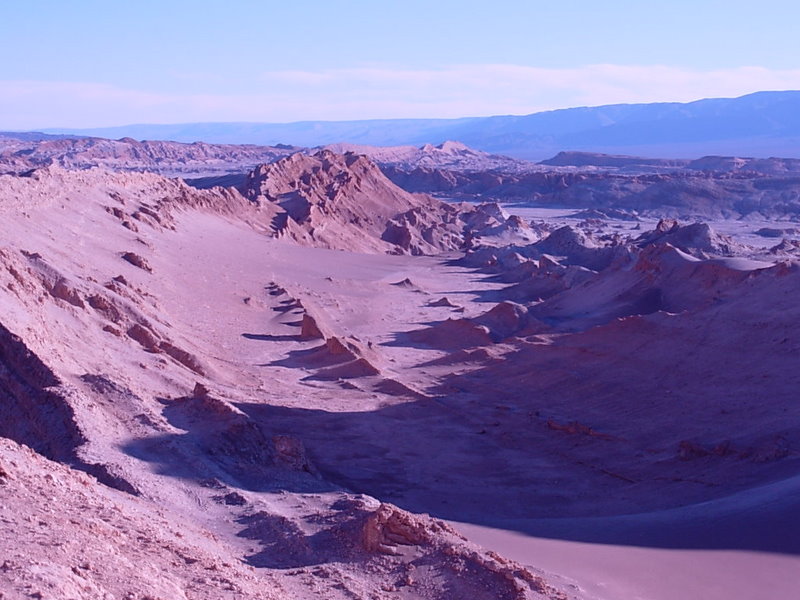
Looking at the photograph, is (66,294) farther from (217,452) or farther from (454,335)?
(454,335)

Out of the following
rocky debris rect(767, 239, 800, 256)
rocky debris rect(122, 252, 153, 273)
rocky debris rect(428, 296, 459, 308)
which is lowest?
rocky debris rect(428, 296, 459, 308)

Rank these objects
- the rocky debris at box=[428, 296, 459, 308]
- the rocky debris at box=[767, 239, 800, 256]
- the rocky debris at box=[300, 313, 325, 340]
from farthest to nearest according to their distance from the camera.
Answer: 1. the rocky debris at box=[767, 239, 800, 256]
2. the rocky debris at box=[428, 296, 459, 308]
3. the rocky debris at box=[300, 313, 325, 340]

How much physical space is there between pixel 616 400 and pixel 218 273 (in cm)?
1514

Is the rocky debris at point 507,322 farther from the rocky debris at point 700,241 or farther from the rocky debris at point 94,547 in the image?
the rocky debris at point 94,547

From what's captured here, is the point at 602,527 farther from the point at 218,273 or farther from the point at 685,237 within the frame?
the point at 685,237

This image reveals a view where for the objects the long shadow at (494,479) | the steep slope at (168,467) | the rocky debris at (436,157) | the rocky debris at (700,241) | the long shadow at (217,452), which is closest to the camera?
the steep slope at (168,467)

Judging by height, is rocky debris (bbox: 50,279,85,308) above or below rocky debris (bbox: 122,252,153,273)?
above

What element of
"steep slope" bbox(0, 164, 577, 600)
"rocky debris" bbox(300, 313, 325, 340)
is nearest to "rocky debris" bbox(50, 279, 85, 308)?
"steep slope" bbox(0, 164, 577, 600)

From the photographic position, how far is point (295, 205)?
45438mm

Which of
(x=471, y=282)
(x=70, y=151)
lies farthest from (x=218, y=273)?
(x=70, y=151)

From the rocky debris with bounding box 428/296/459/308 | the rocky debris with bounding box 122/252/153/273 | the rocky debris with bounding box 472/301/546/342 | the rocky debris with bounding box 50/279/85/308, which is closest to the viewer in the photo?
the rocky debris with bounding box 50/279/85/308

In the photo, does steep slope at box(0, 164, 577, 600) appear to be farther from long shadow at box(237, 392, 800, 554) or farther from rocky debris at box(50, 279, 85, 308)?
long shadow at box(237, 392, 800, 554)

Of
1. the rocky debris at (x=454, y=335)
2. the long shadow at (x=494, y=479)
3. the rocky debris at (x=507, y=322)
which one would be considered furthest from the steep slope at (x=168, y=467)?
the rocky debris at (x=507, y=322)

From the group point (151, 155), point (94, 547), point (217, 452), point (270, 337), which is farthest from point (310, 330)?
point (151, 155)
